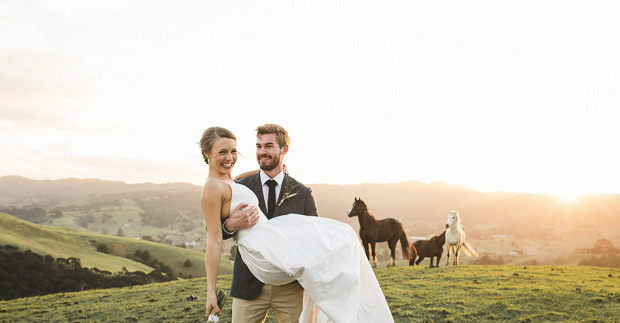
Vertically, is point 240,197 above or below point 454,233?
above

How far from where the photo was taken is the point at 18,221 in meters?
58.9

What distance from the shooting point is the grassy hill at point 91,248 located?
48.5 meters

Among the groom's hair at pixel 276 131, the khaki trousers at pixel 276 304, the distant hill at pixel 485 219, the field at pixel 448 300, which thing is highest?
the groom's hair at pixel 276 131

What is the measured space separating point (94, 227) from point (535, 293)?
174704 mm

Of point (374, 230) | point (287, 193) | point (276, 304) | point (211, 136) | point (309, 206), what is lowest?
point (374, 230)

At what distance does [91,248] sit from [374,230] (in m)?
53.3

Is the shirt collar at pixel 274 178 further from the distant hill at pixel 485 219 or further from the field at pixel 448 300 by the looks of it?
the distant hill at pixel 485 219

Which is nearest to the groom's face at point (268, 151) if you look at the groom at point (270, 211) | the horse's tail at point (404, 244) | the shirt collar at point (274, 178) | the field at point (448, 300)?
the groom at point (270, 211)

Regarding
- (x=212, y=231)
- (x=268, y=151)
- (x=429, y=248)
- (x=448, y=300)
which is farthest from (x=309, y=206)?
(x=429, y=248)

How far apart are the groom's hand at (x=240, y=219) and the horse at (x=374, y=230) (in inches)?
584

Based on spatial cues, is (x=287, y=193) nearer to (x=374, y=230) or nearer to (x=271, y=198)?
(x=271, y=198)

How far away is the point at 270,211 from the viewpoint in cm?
431

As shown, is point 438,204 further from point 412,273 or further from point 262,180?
point 262,180

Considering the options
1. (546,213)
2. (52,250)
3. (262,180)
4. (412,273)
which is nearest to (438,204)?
(546,213)
